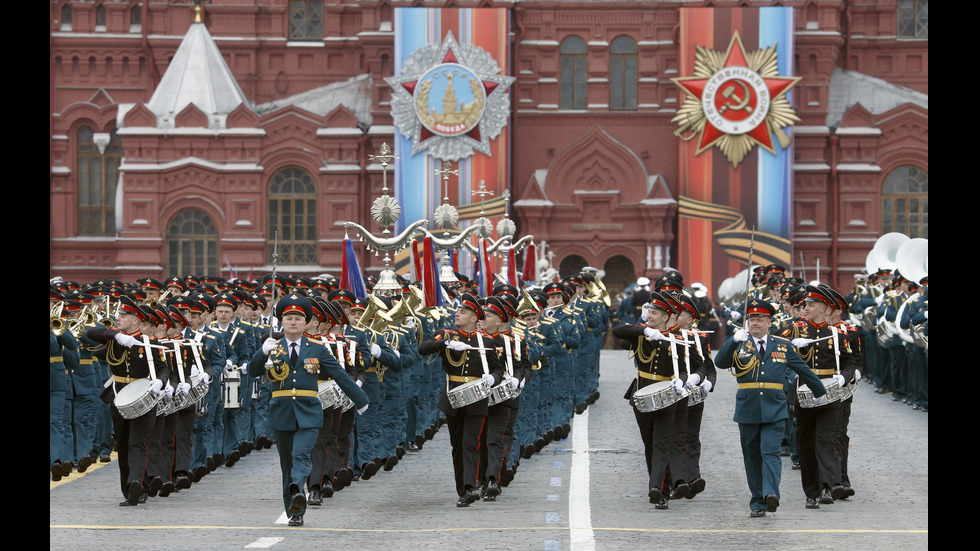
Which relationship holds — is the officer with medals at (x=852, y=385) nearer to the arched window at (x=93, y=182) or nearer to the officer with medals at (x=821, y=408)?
the officer with medals at (x=821, y=408)

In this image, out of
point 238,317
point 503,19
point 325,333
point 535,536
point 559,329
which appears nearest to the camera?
point 535,536

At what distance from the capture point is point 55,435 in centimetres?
1452

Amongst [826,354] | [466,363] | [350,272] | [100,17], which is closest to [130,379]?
[466,363]

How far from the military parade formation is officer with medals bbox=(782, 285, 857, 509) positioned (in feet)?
0.05

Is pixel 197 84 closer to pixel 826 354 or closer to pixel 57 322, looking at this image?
pixel 57 322

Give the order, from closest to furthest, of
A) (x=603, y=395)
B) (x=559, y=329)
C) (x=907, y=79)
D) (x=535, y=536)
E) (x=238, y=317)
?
(x=535, y=536), (x=238, y=317), (x=559, y=329), (x=603, y=395), (x=907, y=79)

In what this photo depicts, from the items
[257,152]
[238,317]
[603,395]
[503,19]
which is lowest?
[603,395]

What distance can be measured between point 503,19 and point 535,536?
3162 cm

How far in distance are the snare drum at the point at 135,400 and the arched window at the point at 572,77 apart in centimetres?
3130

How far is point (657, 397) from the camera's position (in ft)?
41.8

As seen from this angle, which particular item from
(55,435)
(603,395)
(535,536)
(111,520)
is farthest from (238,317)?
(603,395)

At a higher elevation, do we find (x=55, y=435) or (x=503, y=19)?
(x=503, y=19)

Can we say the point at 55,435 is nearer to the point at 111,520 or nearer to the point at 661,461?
the point at 111,520

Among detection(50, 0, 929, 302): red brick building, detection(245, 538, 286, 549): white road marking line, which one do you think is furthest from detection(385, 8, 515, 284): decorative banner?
detection(245, 538, 286, 549): white road marking line
